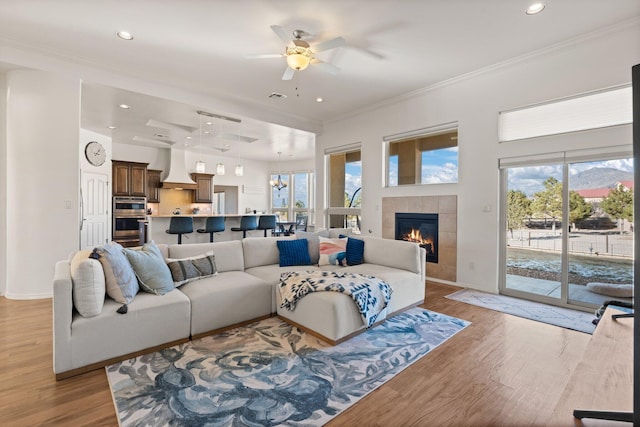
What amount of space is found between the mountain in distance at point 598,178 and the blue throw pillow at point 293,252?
3.47m

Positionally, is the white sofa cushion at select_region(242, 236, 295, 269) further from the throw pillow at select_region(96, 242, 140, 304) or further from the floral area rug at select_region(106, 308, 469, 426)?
the throw pillow at select_region(96, 242, 140, 304)

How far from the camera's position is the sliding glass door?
3.45 m

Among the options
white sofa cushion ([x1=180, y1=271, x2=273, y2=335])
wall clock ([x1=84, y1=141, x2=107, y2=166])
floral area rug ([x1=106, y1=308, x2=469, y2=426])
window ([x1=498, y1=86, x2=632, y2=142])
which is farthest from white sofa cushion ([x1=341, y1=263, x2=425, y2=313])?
wall clock ([x1=84, y1=141, x2=107, y2=166])

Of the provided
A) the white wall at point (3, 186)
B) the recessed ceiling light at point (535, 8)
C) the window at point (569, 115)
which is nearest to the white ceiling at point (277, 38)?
the recessed ceiling light at point (535, 8)

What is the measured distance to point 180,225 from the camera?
572cm

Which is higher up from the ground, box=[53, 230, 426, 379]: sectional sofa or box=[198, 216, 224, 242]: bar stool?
box=[198, 216, 224, 242]: bar stool

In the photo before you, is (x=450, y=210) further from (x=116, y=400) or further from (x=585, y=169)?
(x=116, y=400)

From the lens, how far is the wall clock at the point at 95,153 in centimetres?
666

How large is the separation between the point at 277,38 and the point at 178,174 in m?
6.61

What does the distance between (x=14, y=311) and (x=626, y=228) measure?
7020mm

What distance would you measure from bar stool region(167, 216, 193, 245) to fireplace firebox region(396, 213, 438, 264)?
3.99 metres

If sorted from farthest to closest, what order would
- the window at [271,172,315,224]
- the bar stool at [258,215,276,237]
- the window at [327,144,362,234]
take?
the window at [271,172,315,224], the bar stool at [258,215,276,237], the window at [327,144,362,234]

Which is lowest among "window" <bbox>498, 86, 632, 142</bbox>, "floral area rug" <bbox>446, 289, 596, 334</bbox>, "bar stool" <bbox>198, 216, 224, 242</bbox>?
"floral area rug" <bbox>446, 289, 596, 334</bbox>

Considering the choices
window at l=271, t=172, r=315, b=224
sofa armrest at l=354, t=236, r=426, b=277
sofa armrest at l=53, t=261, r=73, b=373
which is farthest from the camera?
window at l=271, t=172, r=315, b=224
